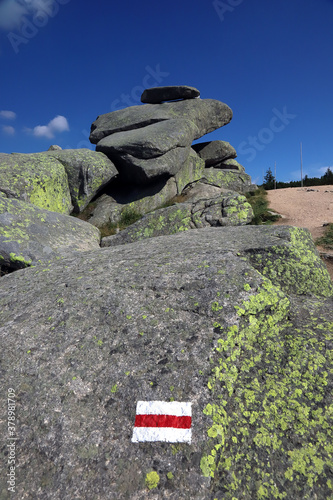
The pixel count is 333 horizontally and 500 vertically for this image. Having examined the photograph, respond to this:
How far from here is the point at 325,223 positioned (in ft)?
54.2

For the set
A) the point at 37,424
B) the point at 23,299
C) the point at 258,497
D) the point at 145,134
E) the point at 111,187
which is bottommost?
the point at 258,497

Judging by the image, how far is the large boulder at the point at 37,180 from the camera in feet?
47.7

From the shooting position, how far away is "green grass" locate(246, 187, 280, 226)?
59.1ft

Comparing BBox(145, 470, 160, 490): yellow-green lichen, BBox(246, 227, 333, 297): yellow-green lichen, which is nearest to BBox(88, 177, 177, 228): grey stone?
BBox(246, 227, 333, 297): yellow-green lichen

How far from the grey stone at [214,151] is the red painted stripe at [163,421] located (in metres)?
30.1

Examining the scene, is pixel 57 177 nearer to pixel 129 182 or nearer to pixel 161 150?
pixel 129 182

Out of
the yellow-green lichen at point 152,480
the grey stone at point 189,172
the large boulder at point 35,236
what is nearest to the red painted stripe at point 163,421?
the yellow-green lichen at point 152,480

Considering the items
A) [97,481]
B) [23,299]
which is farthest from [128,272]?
[97,481]

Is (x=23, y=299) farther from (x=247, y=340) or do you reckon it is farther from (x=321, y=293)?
(x=321, y=293)

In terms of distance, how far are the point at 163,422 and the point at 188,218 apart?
10.4m

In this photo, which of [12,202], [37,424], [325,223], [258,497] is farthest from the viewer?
[325,223]

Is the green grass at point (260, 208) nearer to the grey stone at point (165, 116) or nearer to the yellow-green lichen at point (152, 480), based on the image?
the grey stone at point (165, 116)

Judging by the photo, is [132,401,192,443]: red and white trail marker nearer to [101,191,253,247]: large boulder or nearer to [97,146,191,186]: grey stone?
[101,191,253,247]: large boulder

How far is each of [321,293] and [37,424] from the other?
4.78 metres
